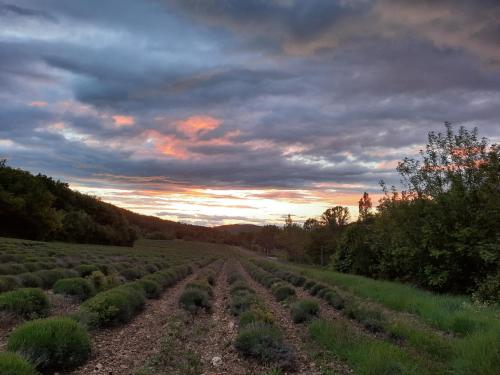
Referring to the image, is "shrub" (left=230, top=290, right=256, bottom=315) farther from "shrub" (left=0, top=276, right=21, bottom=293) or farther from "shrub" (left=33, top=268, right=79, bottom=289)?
"shrub" (left=33, top=268, right=79, bottom=289)

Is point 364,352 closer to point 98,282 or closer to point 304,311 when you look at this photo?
point 304,311

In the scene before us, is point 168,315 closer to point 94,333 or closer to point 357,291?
point 94,333

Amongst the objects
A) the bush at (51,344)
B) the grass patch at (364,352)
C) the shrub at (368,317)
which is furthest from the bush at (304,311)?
the bush at (51,344)

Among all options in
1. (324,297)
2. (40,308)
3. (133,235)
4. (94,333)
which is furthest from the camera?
(133,235)

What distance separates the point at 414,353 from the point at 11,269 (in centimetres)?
1677

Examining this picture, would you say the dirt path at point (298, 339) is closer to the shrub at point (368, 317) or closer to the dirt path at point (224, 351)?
the dirt path at point (224, 351)

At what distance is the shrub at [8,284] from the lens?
570 inches

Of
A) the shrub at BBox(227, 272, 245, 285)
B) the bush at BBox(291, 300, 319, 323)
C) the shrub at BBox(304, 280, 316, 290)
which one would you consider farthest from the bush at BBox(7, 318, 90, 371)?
the shrub at BBox(227, 272, 245, 285)

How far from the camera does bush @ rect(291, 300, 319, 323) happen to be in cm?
1279

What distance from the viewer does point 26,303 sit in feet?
37.1

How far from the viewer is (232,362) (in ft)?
28.3

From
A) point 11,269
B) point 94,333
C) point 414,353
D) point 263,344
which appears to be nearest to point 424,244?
point 414,353

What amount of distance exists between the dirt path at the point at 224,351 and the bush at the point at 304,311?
1.84 metres

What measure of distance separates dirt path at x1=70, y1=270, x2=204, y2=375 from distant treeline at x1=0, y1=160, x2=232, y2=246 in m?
53.6
